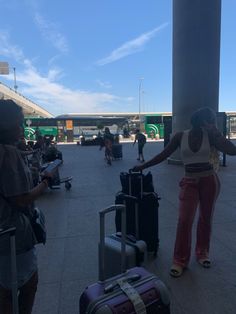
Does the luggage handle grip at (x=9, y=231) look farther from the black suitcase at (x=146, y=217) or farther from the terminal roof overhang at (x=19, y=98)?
the terminal roof overhang at (x=19, y=98)

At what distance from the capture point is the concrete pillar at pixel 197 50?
12000 mm

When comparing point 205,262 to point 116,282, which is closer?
point 116,282

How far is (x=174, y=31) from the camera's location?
510 inches

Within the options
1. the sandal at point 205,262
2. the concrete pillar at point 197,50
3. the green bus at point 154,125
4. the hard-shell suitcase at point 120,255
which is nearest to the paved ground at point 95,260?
the sandal at point 205,262

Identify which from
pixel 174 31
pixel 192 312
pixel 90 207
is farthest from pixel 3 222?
pixel 174 31

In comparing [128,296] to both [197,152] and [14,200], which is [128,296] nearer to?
[14,200]

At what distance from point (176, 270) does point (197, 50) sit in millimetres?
10123

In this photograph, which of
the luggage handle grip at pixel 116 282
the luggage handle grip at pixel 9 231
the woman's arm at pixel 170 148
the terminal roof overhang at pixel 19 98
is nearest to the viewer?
the luggage handle grip at pixel 9 231

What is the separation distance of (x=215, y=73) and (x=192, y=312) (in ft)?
35.4

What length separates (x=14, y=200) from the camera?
1.89m

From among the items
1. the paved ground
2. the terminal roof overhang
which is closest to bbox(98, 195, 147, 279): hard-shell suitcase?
the paved ground

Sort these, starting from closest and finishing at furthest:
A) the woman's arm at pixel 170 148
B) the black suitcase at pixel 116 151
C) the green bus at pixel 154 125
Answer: the woman's arm at pixel 170 148, the black suitcase at pixel 116 151, the green bus at pixel 154 125

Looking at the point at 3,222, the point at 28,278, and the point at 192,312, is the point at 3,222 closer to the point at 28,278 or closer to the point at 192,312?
the point at 28,278

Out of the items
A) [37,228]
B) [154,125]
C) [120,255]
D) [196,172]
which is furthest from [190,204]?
[154,125]
